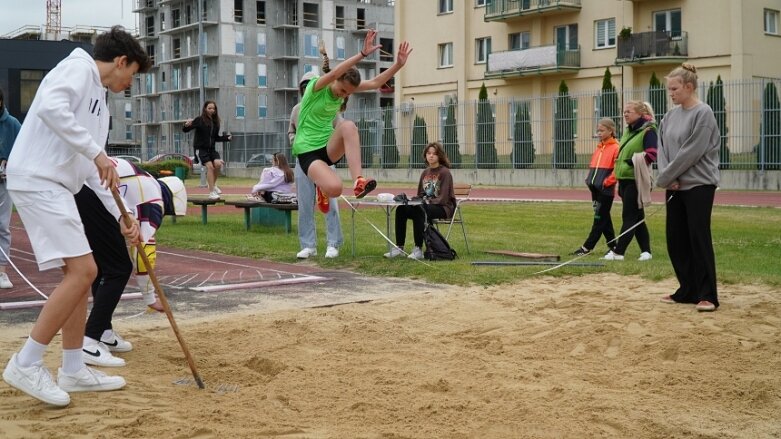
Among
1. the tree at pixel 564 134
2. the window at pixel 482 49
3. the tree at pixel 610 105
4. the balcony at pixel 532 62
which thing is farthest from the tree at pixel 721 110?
the window at pixel 482 49

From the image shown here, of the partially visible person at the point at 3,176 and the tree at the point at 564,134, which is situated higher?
the tree at the point at 564,134

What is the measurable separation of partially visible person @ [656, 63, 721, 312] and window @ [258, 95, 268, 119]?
71743mm

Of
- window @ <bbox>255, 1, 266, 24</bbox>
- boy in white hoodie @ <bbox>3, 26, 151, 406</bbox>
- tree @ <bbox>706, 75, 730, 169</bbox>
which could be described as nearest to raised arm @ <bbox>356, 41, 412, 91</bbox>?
boy in white hoodie @ <bbox>3, 26, 151, 406</bbox>

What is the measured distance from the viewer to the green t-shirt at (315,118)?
9.77 metres

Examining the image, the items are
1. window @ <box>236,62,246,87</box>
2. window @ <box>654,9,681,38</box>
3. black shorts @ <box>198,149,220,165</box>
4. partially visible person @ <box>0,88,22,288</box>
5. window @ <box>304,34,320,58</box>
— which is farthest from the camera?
window @ <box>304,34,320,58</box>

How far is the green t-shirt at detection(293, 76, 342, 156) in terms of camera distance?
32.1 ft

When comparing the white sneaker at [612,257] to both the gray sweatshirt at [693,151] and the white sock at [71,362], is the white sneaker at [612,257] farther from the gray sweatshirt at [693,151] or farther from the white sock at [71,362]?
the white sock at [71,362]

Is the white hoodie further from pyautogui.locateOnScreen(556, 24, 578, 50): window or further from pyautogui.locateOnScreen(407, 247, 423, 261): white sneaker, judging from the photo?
pyautogui.locateOnScreen(556, 24, 578, 50): window

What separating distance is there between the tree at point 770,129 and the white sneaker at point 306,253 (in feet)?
60.9

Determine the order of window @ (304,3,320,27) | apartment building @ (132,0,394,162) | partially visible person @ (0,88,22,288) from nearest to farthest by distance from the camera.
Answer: partially visible person @ (0,88,22,288) → apartment building @ (132,0,394,162) → window @ (304,3,320,27)

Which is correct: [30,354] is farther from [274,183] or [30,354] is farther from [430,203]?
[274,183]

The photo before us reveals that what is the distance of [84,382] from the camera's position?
5.26 m

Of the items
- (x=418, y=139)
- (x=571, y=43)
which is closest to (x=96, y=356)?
(x=418, y=139)

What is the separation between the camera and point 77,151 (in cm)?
481
